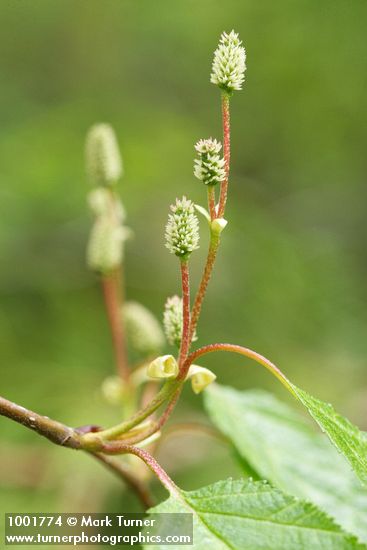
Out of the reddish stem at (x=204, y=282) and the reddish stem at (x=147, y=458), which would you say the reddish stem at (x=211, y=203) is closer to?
the reddish stem at (x=204, y=282)

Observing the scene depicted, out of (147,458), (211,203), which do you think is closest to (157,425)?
(147,458)

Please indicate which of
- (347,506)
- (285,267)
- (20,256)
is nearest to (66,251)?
(20,256)

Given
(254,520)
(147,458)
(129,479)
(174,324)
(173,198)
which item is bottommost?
(254,520)

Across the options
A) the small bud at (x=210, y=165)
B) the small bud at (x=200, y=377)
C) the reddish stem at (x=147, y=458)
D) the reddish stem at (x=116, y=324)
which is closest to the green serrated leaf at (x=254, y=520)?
the reddish stem at (x=147, y=458)

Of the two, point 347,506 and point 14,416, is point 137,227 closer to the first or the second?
point 347,506

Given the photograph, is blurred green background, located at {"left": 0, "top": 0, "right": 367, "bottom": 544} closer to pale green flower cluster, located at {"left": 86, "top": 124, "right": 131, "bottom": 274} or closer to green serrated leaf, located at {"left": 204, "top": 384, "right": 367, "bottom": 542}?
green serrated leaf, located at {"left": 204, "top": 384, "right": 367, "bottom": 542}

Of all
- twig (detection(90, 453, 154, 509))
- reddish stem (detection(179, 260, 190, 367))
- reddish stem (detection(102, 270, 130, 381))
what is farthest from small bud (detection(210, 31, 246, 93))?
reddish stem (detection(102, 270, 130, 381))

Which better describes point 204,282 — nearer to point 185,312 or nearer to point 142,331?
A: point 185,312
